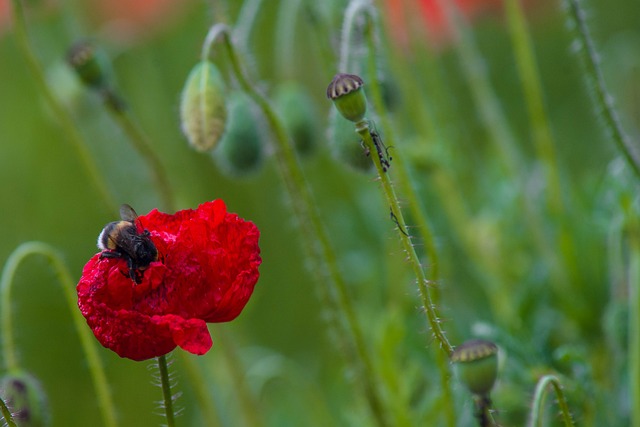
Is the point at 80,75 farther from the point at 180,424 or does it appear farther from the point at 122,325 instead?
the point at 180,424

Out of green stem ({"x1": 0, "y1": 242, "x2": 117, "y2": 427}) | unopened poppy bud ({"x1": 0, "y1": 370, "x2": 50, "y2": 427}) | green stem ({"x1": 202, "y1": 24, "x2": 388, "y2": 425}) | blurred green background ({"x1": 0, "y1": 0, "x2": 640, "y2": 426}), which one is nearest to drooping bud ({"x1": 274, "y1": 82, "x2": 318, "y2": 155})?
blurred green background ({"x1": 0, "y1": 0, "x2": 640, "y2": 426})

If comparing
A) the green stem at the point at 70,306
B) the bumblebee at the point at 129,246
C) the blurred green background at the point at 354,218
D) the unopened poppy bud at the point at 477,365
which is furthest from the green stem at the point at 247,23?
the unopened poppy bud at the point at 477,365

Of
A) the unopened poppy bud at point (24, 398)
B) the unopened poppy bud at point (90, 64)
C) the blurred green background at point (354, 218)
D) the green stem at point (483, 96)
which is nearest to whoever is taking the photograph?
the unopened poppy bud at point (24, 398)

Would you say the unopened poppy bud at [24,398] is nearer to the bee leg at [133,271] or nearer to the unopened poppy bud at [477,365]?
the bee leg at [133,271]

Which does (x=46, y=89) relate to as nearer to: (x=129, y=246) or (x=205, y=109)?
(x=205, y=109)

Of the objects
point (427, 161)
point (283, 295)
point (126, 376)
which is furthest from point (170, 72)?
point (427, 161)

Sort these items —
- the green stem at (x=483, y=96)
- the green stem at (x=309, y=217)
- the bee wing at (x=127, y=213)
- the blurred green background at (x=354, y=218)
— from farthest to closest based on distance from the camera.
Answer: the green stem at (x=483, y=96), the blurred green background at (x=354, y=218), the green stem at (x=309, y=217), the bee wing at (x=127, y=213)

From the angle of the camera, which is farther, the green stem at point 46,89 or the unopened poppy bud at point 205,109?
the green stem at point 46,89
